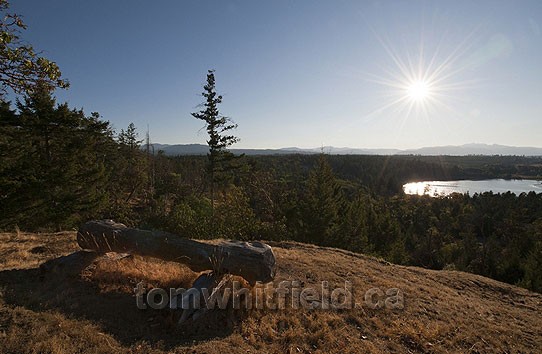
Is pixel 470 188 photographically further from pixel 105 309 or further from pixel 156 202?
pixel 105 309

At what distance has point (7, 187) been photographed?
67.1 ft

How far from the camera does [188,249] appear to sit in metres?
7.80

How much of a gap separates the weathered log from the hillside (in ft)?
2.16

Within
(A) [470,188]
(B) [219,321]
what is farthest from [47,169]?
(A) [470,188]

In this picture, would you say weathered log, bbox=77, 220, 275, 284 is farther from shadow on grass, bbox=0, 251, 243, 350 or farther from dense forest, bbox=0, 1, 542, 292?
dense forest, bbox=0, 1, 542, 292

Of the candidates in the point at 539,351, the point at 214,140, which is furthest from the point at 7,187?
the point at 539,351

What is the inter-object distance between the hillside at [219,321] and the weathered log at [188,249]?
659 mm

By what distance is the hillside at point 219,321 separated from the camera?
5.43 meters

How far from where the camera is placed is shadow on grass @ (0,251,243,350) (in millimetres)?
5895

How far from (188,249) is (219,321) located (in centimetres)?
208

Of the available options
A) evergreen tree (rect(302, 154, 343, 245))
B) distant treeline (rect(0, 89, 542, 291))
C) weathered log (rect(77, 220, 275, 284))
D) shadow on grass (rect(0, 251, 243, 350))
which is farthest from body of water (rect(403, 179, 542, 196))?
shadow on grass (rect(0, 251, 243, 350))

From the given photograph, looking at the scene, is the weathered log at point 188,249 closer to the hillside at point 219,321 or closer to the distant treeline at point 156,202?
the hillside at point 219,321

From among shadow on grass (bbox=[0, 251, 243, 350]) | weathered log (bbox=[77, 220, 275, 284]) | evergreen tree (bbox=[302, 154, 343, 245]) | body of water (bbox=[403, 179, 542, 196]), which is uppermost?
weathered log (bbox=[77, 220, 275, 284])

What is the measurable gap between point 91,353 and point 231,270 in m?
3.27
